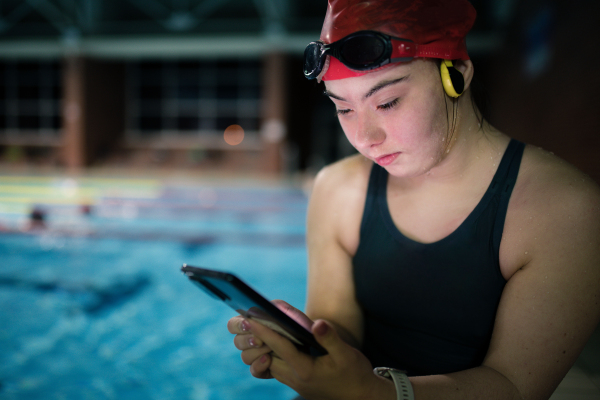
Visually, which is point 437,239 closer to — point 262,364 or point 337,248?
point 337,248

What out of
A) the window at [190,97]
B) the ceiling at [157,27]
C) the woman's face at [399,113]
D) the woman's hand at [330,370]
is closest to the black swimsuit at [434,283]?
the woman's face at [399,113]

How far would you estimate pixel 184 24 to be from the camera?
11.3m

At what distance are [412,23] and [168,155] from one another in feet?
45.4

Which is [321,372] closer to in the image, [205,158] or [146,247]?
[146,247]

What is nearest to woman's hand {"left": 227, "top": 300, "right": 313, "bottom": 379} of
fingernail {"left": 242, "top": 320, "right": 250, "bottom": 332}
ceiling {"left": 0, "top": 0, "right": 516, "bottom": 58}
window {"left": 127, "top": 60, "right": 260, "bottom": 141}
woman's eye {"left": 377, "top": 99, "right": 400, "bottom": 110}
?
fingernail {"left": 242, "top": 320, "right": 250, "bottom": 332}

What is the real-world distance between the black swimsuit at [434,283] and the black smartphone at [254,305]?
1.11 ft

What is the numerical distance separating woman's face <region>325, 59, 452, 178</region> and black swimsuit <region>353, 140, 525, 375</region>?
0.19 meters

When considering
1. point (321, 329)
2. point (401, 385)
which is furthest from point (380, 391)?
point (321, 329)

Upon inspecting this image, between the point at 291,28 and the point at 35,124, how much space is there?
9.74 meters

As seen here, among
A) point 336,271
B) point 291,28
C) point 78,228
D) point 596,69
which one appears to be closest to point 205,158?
point 291,28

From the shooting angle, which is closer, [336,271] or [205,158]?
[336,271]

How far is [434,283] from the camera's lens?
99 centimetres

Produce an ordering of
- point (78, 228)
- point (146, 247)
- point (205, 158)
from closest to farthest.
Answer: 1. point (146, 247)
2. point (78, 228)
3. point (205, 158)

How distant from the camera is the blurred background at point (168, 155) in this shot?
308 cm
